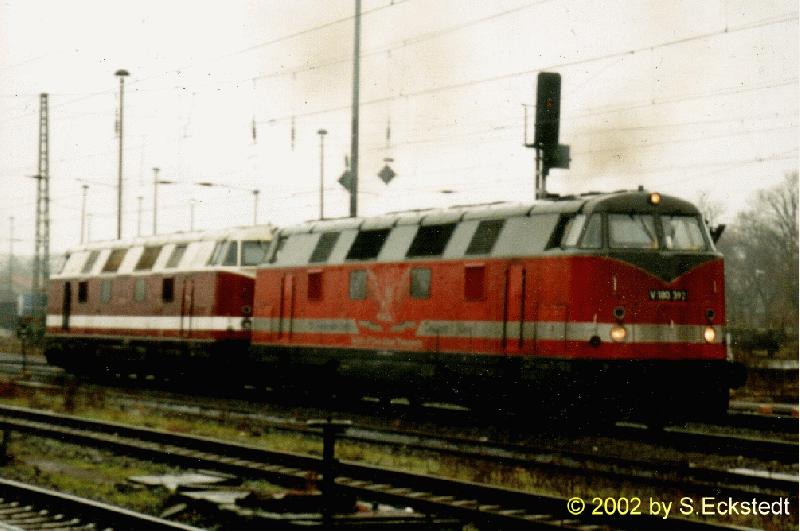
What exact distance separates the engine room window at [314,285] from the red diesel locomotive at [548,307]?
107cm

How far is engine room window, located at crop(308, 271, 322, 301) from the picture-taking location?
22.5 metres

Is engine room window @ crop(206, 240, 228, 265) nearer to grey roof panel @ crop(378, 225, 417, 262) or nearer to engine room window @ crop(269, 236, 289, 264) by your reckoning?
engine room window @ crop(269, 236, 289, 264)

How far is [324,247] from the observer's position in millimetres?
22578

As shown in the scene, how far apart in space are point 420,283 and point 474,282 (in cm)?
139

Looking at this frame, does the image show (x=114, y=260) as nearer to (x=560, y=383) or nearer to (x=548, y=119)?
(x=548, y=119)

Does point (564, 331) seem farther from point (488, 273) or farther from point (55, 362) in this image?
point (55, 362)

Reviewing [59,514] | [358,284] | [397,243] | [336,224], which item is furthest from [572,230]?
[59,514]

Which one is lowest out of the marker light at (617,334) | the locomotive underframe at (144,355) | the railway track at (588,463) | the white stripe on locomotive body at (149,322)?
the railway track at (588,463)

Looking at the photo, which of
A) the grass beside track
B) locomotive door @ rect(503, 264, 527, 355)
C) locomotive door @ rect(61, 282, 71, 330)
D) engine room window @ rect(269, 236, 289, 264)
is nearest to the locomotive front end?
locomotive door @ rect(503, 264, 527, 355)

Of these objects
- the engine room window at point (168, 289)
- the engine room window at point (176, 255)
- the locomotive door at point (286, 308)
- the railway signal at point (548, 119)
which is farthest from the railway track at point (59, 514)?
the engine room window at point (176, 255)

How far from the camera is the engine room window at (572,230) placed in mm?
17219

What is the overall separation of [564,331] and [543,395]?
1.03m

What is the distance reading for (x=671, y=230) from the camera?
1769 cm

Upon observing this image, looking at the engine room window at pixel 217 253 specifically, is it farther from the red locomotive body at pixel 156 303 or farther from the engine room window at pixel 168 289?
the engine room window at pixel 168 289
